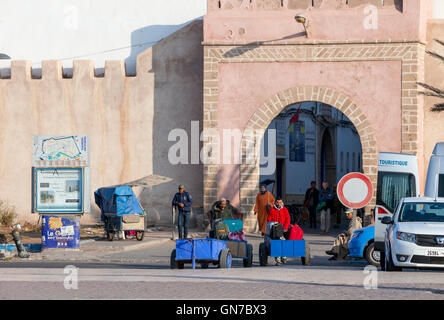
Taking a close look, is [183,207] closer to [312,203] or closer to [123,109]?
[123,109]

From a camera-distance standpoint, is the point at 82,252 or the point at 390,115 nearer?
the point at 82,252

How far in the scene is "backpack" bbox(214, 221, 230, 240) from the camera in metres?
18.4

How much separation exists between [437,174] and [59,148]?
27.0ft

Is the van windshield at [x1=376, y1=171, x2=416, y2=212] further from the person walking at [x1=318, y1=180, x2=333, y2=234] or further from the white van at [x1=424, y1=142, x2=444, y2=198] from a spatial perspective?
the person walking at [x1=318, y1=180, x2=333, y2=234]

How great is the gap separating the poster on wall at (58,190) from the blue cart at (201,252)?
536cm

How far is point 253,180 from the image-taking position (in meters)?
28.3

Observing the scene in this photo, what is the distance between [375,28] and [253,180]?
17.9 ft

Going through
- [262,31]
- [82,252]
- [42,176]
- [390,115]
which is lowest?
[82,252]

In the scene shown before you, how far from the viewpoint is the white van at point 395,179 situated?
2036cm

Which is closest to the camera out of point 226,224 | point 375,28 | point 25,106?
point 226,224

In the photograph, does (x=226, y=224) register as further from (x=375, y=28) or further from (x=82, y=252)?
(x=375, y=28)

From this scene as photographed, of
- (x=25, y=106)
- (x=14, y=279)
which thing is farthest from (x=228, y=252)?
(x=25, y=106)

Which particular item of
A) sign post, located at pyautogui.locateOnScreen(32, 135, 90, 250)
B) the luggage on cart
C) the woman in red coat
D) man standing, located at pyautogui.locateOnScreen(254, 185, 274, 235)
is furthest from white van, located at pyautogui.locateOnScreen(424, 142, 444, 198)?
the luggage on cart

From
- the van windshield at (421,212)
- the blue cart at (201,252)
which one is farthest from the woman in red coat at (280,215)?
the van windshield at (421,212)
